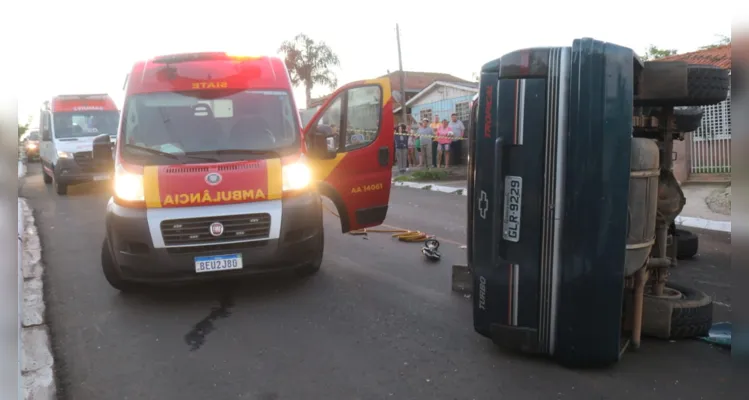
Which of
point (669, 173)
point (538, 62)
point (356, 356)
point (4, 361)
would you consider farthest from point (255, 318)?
point (4, 361)

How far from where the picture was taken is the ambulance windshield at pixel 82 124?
15.5 meters

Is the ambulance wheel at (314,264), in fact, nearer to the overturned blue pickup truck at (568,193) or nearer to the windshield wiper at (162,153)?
the windshield wiper at (162,153)

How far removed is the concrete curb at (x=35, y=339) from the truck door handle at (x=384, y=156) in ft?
11.8

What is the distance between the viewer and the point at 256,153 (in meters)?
6.01

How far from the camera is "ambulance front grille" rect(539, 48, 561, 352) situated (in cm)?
374

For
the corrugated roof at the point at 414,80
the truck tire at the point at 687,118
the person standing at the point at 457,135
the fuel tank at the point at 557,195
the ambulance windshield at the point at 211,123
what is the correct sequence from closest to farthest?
the fuel tank at the point at 557,195
the truck tire at the point at 687,118
the ambulance windshield at the point at 211,123
the person standing at the point at 457,135
the corrugated roof at the point at 414,80

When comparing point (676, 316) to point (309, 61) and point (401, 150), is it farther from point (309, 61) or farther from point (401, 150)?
point (309, 61)

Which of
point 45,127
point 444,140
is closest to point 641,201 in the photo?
point 444,140

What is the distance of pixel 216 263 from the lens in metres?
5.53

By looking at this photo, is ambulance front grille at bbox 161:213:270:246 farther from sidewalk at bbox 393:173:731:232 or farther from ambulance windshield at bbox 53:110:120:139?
ambulance windshield at bbox 53:110:120:139

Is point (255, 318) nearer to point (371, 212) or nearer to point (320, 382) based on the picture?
point (320, 382)

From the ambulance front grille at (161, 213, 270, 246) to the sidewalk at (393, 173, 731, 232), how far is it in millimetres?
5295

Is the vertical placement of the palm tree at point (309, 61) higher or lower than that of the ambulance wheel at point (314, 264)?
higher

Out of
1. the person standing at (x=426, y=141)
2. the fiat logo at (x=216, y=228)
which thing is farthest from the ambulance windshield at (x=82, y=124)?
the fiat logo at (x=216, y=228)
